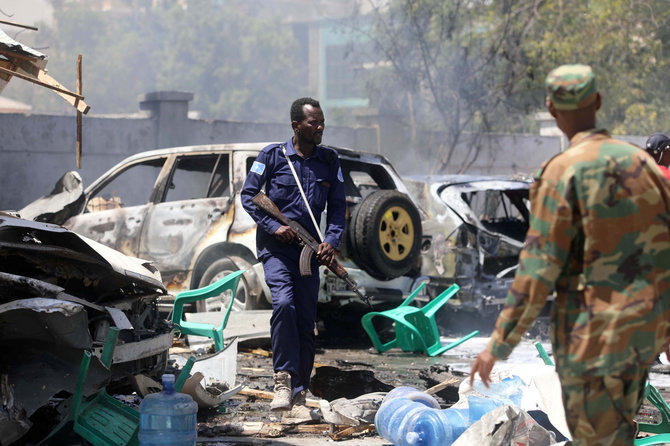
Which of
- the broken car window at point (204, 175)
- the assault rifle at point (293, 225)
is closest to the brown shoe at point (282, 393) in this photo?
the assault rifle at point (293, 225)

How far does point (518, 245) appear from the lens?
8.76 meters

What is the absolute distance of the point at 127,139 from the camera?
43.7 feet

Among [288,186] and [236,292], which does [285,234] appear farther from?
[236,292]

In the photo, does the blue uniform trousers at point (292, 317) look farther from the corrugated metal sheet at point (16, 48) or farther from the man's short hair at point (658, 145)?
the man's short hair at point (658, 145)

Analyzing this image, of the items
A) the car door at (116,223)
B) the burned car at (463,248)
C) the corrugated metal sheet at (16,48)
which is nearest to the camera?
the corrugated metal sheet at (16,48)

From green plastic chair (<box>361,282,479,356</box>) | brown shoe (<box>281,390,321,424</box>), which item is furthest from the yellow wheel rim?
brown shoe (<box>281,390,321,424</box>)

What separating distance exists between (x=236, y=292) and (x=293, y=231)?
247 centimetres

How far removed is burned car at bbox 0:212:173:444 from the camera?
3.86 m

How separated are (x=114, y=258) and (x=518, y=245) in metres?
5.00

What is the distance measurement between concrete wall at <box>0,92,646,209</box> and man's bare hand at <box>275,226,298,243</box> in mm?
7653

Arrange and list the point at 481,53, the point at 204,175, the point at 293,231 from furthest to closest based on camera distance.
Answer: the point at 481,53, the point at 204,175, the point at 293,231

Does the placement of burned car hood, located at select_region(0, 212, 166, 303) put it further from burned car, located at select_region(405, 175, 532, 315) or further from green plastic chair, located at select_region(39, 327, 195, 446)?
burned car, located at select_region(405, 175, 532, 315)

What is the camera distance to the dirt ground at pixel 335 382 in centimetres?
475

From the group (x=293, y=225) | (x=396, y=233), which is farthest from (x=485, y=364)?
(x=396, y=233)
